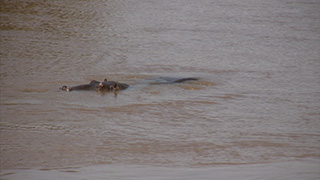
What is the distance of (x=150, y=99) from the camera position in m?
6.31

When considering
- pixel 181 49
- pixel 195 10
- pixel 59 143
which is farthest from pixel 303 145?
pixel 195 10

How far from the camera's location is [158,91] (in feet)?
21.8

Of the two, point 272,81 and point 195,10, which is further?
point 195,10

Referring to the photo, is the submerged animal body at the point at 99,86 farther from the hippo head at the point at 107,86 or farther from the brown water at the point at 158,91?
the brown water at the point at 158,91

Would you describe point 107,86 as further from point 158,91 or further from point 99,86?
point 158,91

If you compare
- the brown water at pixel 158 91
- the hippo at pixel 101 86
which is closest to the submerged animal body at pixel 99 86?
the hippo at pixel 101 86

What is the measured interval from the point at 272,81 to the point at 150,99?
1.73 metres

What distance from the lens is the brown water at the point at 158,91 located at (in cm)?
468

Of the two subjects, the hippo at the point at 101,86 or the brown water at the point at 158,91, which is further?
the hippo at the point at 101,86

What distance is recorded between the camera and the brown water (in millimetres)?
4676

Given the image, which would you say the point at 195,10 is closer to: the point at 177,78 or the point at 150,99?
the point at 177,78

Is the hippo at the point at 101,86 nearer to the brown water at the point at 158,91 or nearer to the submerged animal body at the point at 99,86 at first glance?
the submerged animal body at the point at 99,86

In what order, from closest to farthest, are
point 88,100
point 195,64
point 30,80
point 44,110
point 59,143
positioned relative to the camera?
point 59,143
point 44,110
point 88,100
point 30,80
point 195,64

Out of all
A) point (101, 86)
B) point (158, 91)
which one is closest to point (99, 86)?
point (101, 86)
